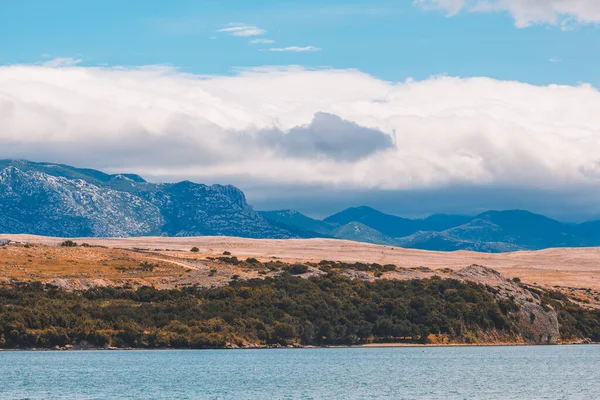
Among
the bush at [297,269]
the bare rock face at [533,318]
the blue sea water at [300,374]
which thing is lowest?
the blue sea water at [300,374]

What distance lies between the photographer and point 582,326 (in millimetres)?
141500

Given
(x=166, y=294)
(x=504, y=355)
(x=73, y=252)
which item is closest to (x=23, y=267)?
(x=73, y=252)

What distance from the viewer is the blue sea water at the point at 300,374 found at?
2643 inches

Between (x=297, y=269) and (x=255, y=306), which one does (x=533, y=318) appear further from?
(x=255, y=306)

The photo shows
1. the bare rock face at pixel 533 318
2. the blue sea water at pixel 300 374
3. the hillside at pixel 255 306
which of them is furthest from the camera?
the bare rock face at pixel 533 318

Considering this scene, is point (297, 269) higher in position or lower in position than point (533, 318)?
higher

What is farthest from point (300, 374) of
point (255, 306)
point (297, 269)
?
point (297, 269)

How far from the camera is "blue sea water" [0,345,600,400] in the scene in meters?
67.1

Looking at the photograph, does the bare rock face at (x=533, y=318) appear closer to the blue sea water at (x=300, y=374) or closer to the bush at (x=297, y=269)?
the blue sea water at (x=300, y=374)

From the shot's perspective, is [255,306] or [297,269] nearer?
[255,306]

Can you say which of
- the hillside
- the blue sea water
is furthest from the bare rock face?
the blue sea water

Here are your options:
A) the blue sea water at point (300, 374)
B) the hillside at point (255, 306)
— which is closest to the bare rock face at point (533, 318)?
the hillside at point (255, 306)

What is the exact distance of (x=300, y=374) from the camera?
81.1m

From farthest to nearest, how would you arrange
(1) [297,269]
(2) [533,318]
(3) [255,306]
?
(1) [297,269] < (2) [533,318] < (3) [255,306]
